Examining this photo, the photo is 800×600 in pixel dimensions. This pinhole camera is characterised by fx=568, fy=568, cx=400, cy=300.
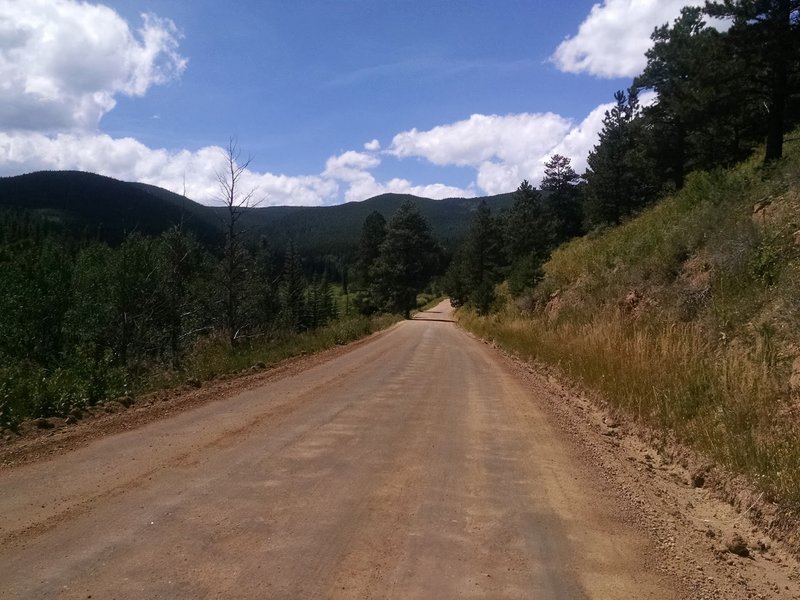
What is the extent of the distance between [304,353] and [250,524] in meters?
14.6

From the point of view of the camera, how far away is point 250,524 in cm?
435

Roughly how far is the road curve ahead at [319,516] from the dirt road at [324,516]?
0.02m

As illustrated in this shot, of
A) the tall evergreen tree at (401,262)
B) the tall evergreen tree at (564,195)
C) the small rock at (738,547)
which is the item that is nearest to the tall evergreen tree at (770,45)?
the small rock at (738,547)

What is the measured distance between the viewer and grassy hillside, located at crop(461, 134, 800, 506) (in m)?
5.92

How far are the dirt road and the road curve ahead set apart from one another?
0.02 metres

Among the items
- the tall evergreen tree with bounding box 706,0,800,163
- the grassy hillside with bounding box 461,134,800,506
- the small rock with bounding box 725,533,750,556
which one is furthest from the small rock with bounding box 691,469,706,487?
the tall evergreen tree with bounding box 706,0,800,163

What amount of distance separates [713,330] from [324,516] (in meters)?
7.49

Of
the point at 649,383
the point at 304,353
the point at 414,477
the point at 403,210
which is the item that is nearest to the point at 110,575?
the point at 414,477

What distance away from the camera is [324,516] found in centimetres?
455

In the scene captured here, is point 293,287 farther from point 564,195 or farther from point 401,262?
point 564,195

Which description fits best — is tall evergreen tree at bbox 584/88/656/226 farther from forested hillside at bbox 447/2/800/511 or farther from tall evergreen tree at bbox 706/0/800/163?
tall evergreen tree at bbox 706/0/800/163

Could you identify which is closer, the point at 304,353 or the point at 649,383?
the point at 649,383

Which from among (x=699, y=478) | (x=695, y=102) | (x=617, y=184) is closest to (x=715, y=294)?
(x=699, y=478)

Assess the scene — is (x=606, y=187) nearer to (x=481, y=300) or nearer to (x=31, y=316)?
(x=481, y=300)
